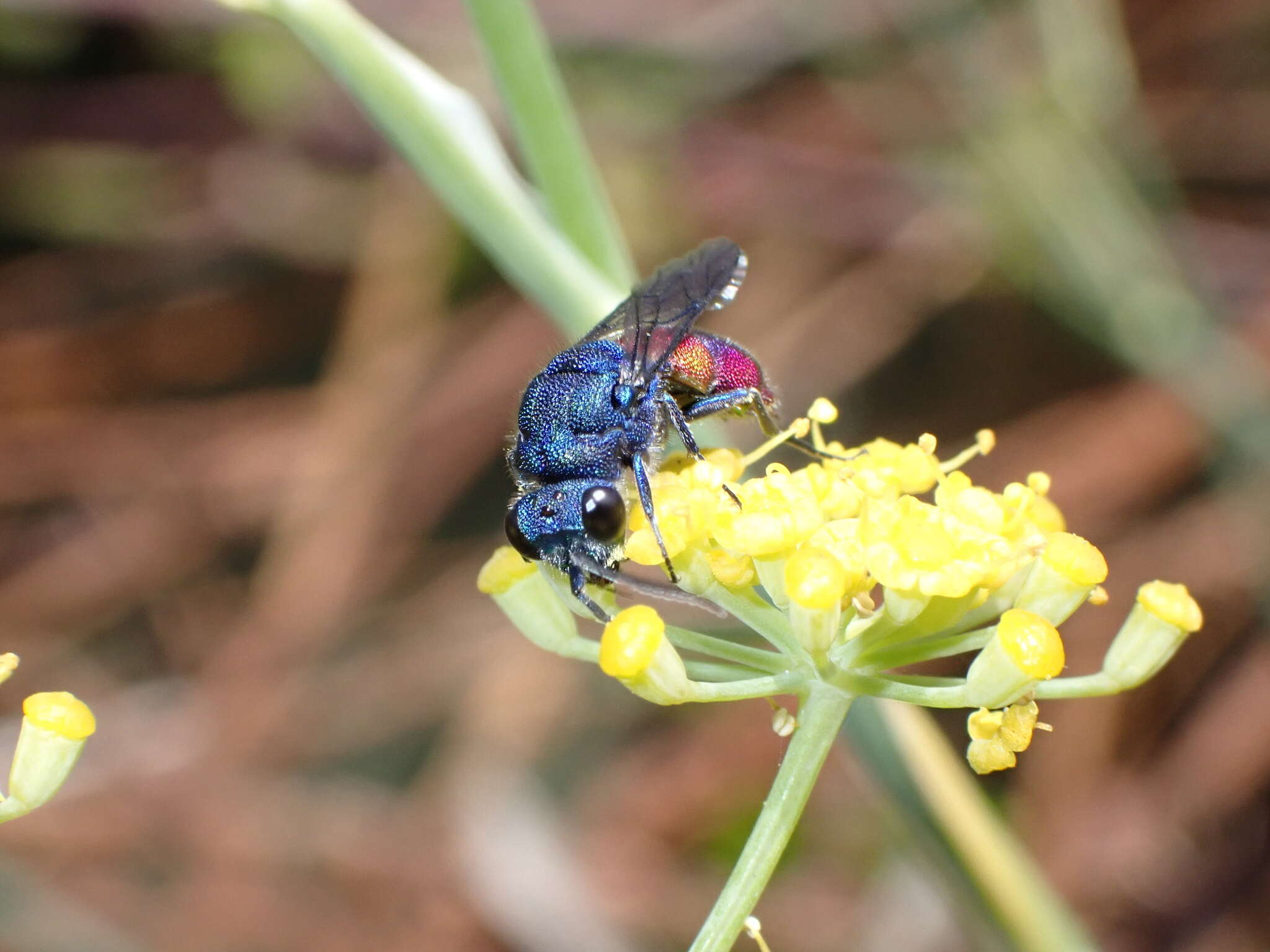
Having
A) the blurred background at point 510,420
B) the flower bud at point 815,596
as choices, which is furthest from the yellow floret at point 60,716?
the blurred background at point 510,420

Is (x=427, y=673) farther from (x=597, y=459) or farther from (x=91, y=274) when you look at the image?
(x=597, y=459)

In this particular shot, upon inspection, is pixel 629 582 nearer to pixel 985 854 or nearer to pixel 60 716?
pixel 60 716

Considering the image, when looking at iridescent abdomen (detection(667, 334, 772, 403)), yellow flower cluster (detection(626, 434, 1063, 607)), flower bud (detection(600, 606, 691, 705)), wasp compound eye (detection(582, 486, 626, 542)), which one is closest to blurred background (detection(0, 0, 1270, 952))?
iridescent abdomen (detection(667, 334, 772, 403))

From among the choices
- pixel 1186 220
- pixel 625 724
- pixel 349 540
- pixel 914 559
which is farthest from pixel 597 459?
pixel 1186 220

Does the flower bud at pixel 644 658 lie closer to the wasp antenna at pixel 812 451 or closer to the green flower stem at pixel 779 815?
the green flower stem at pixel 779 815

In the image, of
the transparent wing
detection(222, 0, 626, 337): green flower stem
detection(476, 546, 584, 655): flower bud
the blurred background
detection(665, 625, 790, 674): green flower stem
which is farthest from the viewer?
the blurred background

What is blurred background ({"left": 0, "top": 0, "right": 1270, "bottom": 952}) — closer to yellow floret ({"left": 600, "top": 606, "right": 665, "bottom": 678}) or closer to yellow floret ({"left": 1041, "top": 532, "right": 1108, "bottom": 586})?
yellow floret ({"left": 1041, "top": 532, "right": 1108, "bottom": 586})
